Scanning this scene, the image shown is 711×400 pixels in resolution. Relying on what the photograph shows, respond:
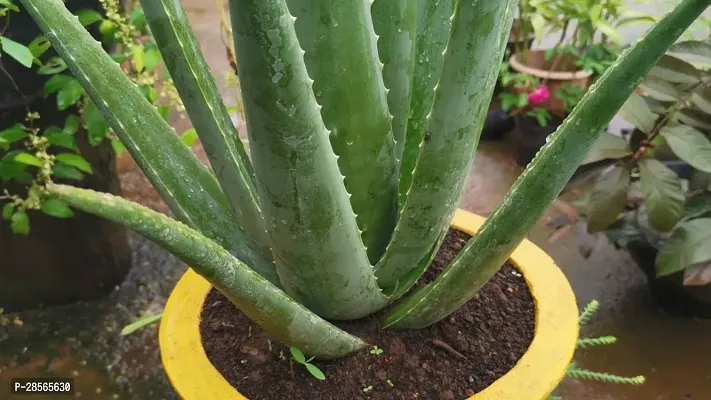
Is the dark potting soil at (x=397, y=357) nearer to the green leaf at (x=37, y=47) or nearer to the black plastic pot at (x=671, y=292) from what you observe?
the green leaf at (x=37, y=47)

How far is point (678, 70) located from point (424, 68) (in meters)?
0.74

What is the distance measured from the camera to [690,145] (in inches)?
40.3

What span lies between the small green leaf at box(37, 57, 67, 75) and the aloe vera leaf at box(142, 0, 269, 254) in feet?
1.70

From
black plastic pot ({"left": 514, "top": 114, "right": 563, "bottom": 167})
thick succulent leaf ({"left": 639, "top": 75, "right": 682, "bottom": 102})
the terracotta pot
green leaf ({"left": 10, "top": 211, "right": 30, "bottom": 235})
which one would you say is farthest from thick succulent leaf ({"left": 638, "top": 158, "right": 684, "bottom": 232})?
green leaf ({"left": 10, "top": 211, "right": 30, "bottom": 235})

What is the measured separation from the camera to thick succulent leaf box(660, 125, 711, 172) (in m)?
1.01

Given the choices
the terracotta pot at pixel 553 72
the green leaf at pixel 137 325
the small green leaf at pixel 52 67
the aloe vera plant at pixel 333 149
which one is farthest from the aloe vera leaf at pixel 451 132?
the terracotta pot at pixel 553 72

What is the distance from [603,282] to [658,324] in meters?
0.15

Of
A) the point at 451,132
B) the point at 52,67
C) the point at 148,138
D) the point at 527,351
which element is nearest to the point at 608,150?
the point at 527,351

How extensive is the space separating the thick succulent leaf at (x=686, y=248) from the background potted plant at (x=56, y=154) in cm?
86

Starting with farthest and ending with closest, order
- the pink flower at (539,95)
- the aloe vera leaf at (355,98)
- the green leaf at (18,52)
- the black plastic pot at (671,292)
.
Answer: the pink flower at (539,95), the black plastic pot at (671,292), the green leaf at (18,52), the aloe vera leaf at (355,98)

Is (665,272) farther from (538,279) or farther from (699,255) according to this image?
(538,279)

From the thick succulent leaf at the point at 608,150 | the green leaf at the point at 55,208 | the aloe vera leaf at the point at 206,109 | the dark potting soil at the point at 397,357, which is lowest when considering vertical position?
the green leaf at the point at 55,208

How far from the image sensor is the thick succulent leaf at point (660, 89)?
1088 mm

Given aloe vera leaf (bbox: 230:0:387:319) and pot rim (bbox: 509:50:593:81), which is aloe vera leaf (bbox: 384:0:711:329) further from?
pot rim (bbox: 509:50:593:81)
